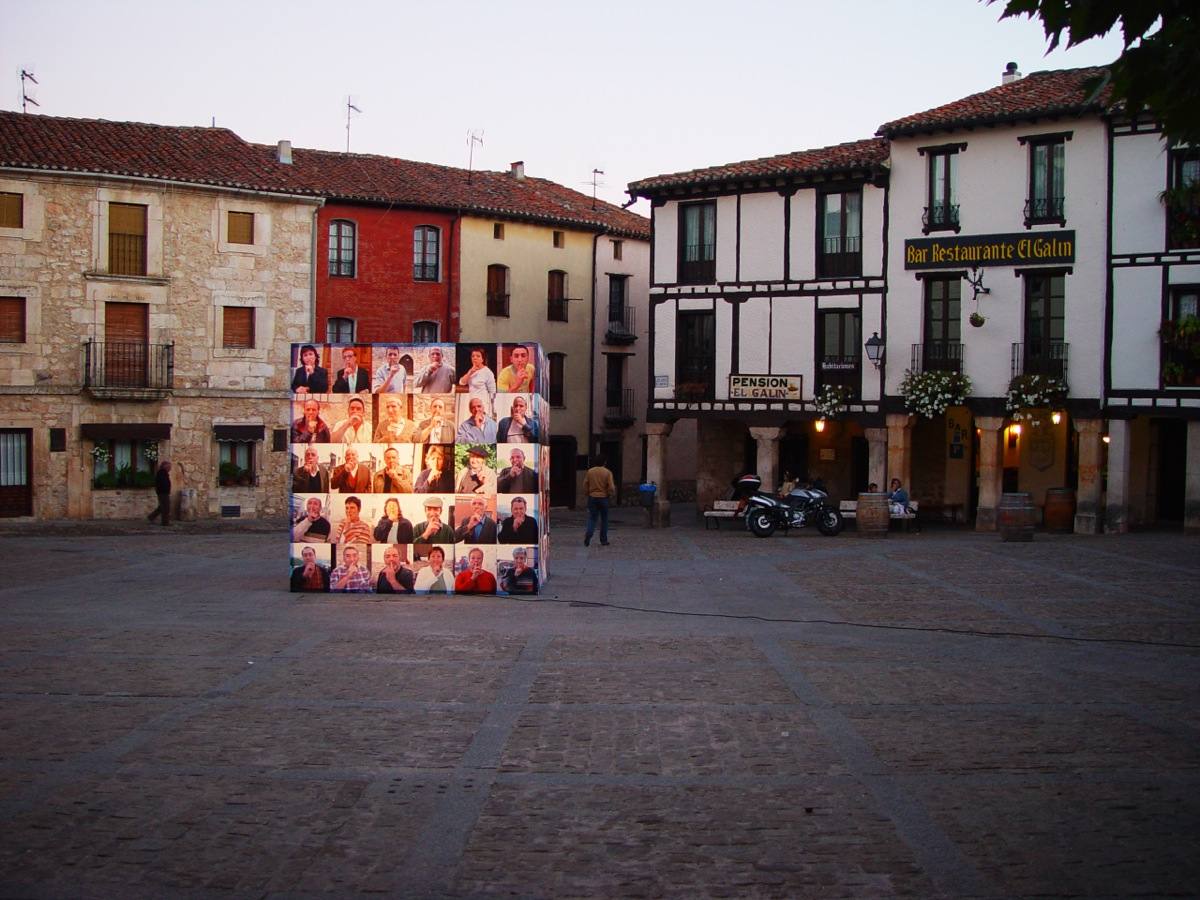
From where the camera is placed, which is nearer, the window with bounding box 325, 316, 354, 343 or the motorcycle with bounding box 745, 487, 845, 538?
the motorcycle with bounding box 745, 487, 845, 538

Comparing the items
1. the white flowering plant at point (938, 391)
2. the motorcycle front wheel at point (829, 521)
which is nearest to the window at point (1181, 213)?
the white flowering plant at point (938, 391)

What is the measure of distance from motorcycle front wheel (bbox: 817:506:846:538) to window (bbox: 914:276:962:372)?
422 centimetres

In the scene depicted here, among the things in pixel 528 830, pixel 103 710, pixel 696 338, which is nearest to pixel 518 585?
pixel 103 710

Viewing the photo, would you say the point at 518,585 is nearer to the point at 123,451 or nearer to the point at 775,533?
the point at 775,533

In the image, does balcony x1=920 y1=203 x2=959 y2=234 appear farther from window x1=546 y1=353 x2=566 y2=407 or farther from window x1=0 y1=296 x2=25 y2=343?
Answer: window x1=0 y1=296 x2=25 y2=343

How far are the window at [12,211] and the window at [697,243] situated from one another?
1693cm

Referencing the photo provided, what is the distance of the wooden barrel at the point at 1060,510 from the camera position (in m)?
29.0

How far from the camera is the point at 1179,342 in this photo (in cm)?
2681

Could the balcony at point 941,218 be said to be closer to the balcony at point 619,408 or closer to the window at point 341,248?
the balcony at point 619,408

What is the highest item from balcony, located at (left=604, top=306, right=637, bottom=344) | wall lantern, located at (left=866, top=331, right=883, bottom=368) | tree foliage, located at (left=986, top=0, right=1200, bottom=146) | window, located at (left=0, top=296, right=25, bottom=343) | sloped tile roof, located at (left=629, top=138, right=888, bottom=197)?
sloped tile roof, located at (left=629, top=138, right=888, bottom=197)

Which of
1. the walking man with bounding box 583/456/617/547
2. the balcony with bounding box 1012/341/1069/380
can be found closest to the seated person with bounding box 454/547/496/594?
the walking man with bounding box 583/456/617/547

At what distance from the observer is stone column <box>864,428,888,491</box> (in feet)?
100

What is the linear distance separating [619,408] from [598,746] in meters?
35.6

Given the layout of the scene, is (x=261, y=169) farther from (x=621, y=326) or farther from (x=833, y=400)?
(x=833, y=400)
